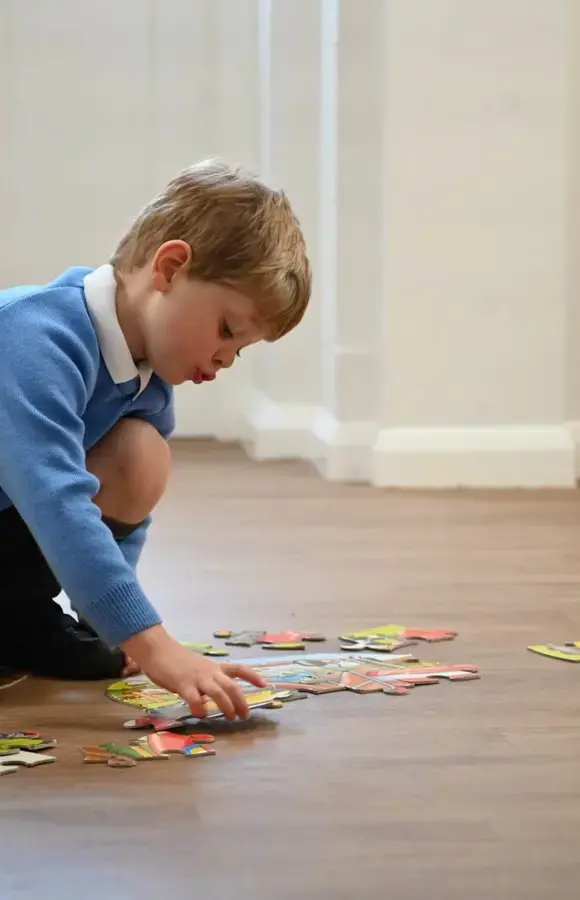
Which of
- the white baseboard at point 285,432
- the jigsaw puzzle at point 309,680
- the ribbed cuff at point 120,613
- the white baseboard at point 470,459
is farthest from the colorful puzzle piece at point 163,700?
the white baseboard at point 285,432

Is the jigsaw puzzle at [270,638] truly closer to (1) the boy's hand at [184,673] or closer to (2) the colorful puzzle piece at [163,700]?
(2) the colorful puzzle piece at [163,700]

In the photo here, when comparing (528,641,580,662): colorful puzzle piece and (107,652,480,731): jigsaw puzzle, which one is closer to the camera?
(107,652,480,731): jigsaw puzzle

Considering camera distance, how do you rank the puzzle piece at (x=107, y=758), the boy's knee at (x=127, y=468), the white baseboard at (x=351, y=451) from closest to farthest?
the puzzle piece at (x=107, y=758) < the boy's knee at (x=127, y=468) < the white baseboard at (x=351, y=451)

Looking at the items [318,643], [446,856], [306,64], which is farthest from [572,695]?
[306,64]

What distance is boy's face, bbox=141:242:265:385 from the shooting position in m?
1.33

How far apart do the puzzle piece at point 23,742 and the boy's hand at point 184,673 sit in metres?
0.11

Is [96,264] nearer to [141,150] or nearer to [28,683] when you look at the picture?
[141,150]

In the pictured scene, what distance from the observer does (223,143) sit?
3.70 metres

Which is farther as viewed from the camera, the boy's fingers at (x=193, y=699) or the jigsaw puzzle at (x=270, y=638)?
the jigsaw puzzle at (x=270, y=638)

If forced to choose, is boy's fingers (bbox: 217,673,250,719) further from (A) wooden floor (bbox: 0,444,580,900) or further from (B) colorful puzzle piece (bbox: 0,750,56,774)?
(B) colorful puzzle piece (bbox: 0,750,56,774)

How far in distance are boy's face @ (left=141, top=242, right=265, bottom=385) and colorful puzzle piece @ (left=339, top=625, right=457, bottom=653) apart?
0.37m

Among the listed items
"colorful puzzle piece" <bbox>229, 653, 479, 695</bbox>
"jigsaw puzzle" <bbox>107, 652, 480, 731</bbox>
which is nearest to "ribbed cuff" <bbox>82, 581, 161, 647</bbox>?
"jigsaw puzzle" <bbox>107, 652, 480, 731</bbox>

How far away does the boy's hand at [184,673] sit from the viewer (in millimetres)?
1207

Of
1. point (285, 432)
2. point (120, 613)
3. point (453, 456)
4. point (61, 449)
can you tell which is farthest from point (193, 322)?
point (285, 432)
